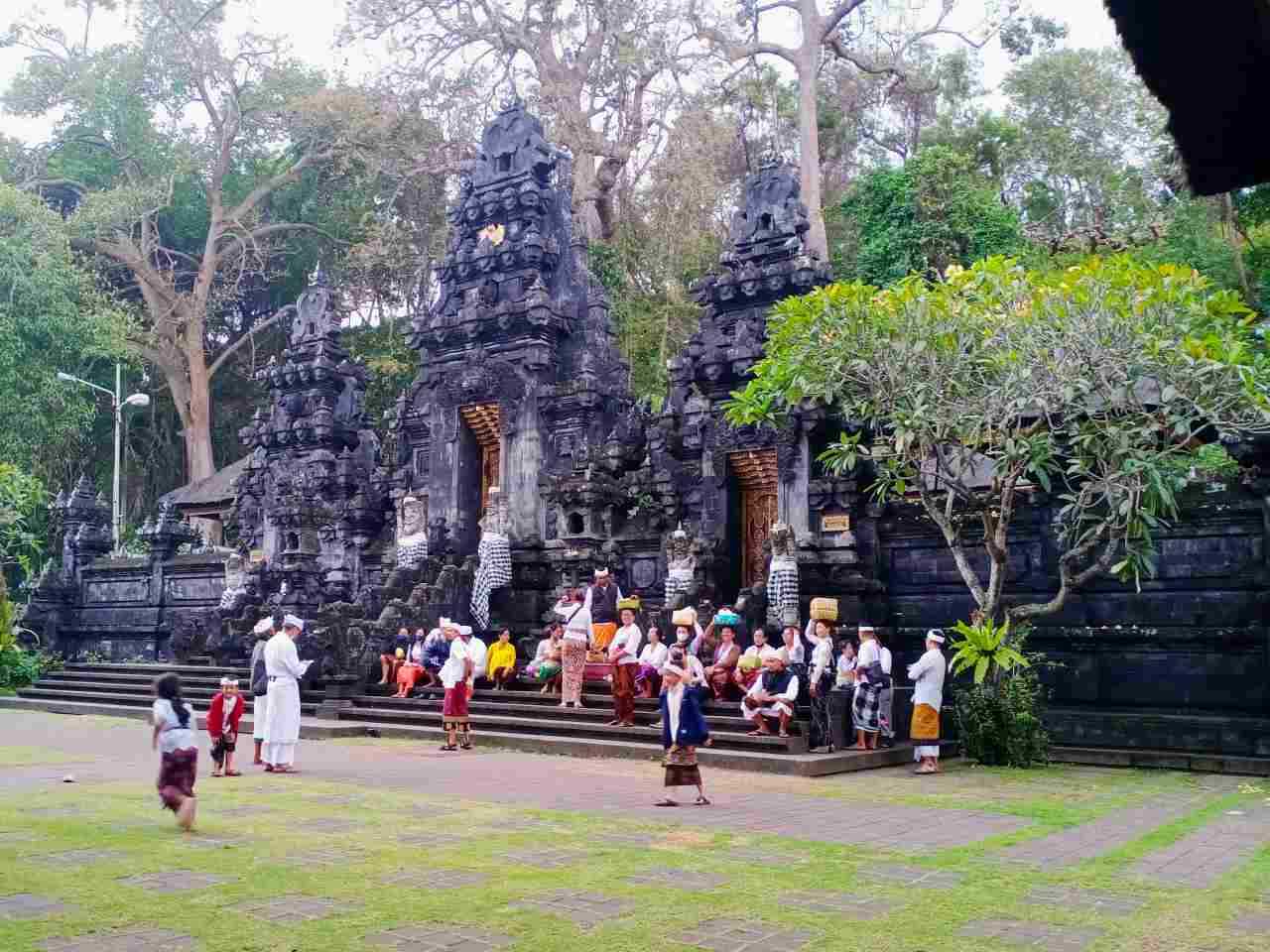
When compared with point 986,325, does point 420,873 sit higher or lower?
lower

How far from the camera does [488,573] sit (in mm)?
21453

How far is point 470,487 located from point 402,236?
14250mm

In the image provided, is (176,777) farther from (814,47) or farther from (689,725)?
(814,47)

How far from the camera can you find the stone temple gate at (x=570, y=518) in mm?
15477

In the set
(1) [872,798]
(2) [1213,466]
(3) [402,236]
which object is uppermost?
(3) [402,236]

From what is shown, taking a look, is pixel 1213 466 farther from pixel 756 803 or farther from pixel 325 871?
pixel 325 871

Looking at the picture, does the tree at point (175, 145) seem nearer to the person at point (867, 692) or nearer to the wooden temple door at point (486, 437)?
the wooden temple door at point (486, 437)

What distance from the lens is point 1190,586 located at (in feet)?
50.6

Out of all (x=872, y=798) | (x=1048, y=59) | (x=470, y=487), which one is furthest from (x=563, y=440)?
(x=1048, y=59)

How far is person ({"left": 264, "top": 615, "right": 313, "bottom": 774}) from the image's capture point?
42.0 ft

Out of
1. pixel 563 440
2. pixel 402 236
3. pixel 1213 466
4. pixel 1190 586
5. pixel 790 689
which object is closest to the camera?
pixel 790 689

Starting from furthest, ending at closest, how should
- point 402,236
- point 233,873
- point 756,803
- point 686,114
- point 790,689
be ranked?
point 402,236, point 686,114, point 790,689, point 756,803, point 233,873

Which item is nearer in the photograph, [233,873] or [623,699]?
[233,873]

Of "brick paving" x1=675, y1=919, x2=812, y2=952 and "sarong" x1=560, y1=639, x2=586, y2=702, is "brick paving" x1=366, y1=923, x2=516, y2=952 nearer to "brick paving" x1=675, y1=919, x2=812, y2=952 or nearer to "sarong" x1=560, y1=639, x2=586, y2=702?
"brick paving" x1=675, y1=919, x2=812, y2=952
